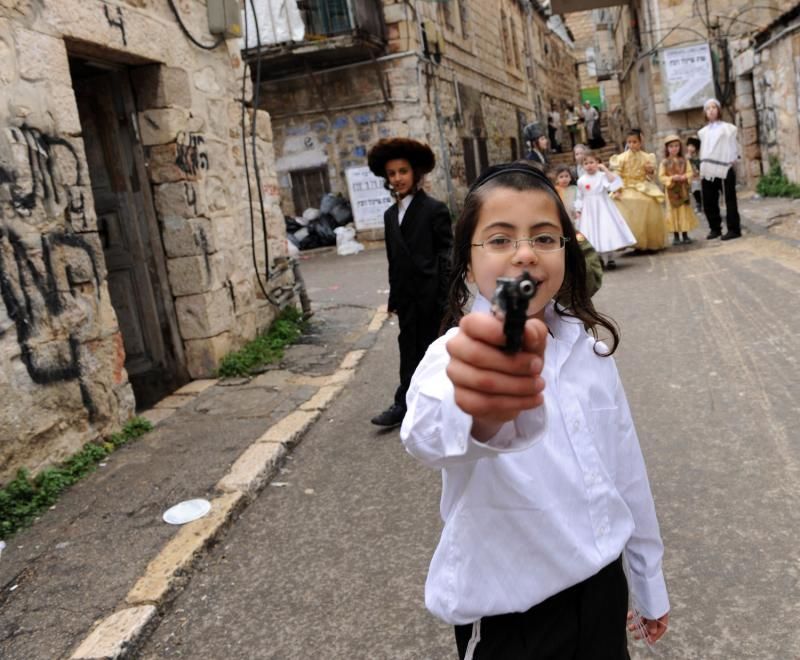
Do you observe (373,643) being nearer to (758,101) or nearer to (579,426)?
(579,426)

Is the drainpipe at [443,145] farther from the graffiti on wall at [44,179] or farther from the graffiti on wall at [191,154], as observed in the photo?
the graffiti on wall at [44,179]

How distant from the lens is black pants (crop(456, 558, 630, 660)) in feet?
4.55

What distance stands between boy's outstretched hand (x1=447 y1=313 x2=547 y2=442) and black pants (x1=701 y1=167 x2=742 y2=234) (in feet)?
33.0

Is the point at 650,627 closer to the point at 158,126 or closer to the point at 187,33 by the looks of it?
the point at 158,126

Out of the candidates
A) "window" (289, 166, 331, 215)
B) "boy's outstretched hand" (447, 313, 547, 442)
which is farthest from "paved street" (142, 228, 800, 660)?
"window" (289, 166, 331, 215)

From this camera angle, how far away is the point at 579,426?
53.4 inches

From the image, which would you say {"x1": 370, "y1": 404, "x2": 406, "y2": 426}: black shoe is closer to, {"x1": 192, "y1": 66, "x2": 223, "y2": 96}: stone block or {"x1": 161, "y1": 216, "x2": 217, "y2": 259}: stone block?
{"x1": 161, "y1": 216, "x2": 217, "y2": 259}: stone block

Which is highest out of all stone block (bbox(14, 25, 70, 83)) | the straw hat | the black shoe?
stone block (bbox(14, 25, 70, 83))

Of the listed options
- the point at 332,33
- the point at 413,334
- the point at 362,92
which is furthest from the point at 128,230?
the point at 362,92

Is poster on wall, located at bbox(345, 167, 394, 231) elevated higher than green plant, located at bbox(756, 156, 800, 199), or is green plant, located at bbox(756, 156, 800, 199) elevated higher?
poster on wall, located at bbox(345, 167, 394, 231)

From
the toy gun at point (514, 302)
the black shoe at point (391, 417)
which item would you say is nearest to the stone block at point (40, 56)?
the black shoe at point (391, 417)

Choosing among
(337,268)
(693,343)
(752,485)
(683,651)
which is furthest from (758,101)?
(683,651)

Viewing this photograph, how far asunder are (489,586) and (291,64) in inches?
614

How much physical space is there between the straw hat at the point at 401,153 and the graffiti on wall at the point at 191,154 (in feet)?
7.60
